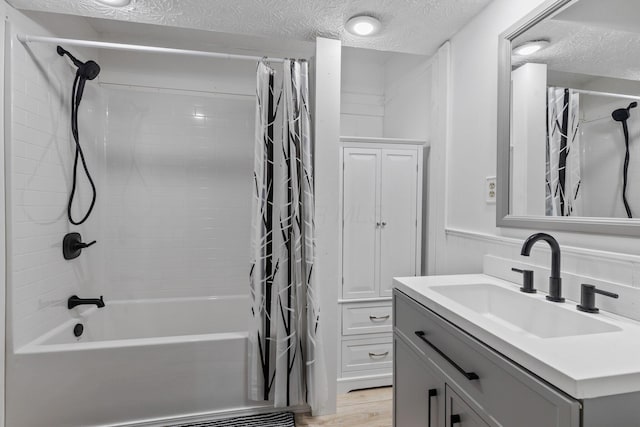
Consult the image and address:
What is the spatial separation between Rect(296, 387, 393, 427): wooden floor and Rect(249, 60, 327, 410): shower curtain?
0.11 metres

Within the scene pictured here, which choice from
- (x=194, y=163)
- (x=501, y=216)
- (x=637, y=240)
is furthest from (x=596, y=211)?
(x=194, y=163)

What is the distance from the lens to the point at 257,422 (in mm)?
1795

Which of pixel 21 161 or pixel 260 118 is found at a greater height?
pixel 260 118

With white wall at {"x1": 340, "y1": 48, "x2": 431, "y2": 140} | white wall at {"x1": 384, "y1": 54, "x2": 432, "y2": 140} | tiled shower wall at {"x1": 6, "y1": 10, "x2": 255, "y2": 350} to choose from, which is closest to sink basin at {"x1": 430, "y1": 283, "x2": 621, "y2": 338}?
white wall at {"x1": 384, "y1": 54, "x2": 432, "y2": 140}

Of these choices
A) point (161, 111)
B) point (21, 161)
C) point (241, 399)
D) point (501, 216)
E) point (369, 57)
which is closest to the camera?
point (501, 216)

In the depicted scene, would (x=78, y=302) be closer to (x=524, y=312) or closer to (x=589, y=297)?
(x=524, y=312)

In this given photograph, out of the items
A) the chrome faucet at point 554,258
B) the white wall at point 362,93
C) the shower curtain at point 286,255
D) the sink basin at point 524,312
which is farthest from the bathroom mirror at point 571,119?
the white wall at point 362,93

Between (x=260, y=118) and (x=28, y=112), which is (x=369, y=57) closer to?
(x=260, y=118)

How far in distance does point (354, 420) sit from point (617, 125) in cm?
187

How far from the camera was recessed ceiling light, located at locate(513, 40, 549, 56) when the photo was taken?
132cm

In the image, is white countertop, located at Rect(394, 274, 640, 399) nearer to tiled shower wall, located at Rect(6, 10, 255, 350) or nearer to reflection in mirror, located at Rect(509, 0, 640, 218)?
reflection in mirror, located at Rect(509, 0, 640, 218)

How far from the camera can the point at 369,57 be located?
292cm

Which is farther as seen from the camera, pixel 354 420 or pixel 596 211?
pixel 354 420

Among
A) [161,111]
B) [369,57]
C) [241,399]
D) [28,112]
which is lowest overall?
[241,399]
